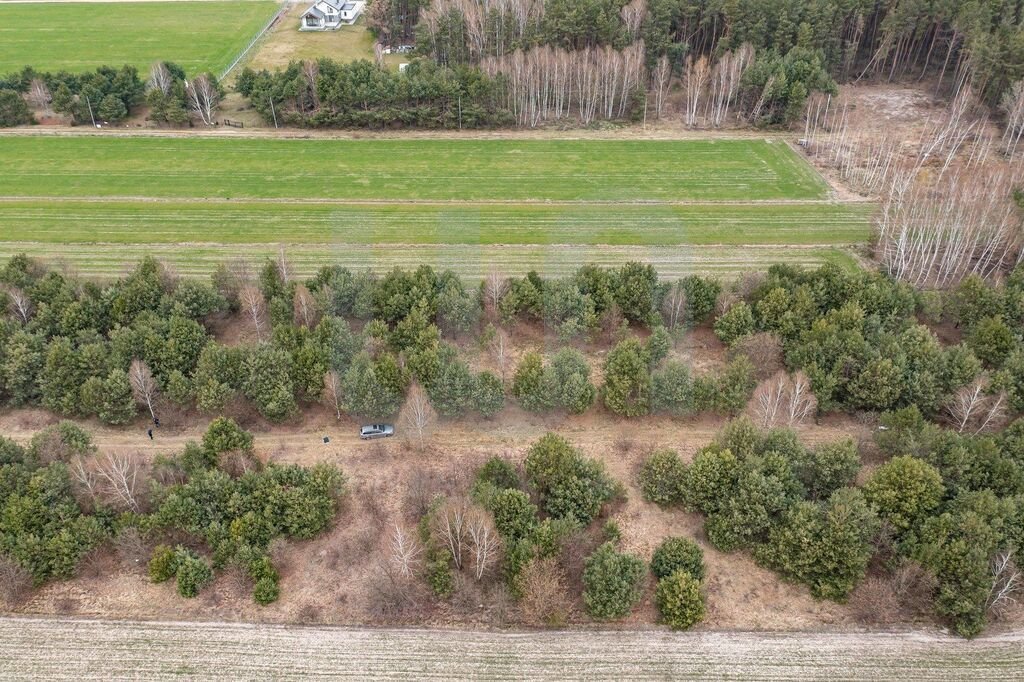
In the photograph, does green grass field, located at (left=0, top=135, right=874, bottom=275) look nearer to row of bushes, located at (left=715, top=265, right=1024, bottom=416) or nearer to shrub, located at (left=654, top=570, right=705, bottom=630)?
row of bushes, located at (left=715, top=265, right=1024, bottom=416)

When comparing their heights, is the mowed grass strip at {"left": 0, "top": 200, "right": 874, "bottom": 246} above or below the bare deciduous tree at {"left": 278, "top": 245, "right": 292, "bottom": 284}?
below

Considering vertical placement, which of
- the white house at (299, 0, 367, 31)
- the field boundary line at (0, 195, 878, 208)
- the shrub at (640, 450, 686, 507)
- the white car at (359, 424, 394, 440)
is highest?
the white house at (299, 0, 367, 31)

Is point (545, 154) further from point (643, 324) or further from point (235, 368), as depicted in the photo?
point (235, 368)

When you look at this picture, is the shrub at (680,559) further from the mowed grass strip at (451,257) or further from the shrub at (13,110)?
the shrub at (13,110)

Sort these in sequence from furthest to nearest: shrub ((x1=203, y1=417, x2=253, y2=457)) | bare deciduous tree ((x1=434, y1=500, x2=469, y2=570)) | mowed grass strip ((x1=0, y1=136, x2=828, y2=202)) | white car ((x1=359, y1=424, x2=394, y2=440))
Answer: mowed grass strip ((x1=0, y1=136, x2=828, y2=202)), white car ((x1=359, y1=424, x2=394, y2=440)), shrub ((x1=203, y1=417, x2=253, y2=457)), bare deciduous tree ((x1=434, y1=500, x2=469, y2=570))

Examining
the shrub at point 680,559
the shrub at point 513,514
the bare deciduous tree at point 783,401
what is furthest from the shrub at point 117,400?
the bare deciduous tree at point 783,401

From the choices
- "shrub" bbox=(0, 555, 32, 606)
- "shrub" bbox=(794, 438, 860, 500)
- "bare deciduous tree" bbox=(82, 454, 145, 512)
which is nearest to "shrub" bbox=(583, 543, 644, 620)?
"shrub" bbox=(794, 438, 860, 500)
